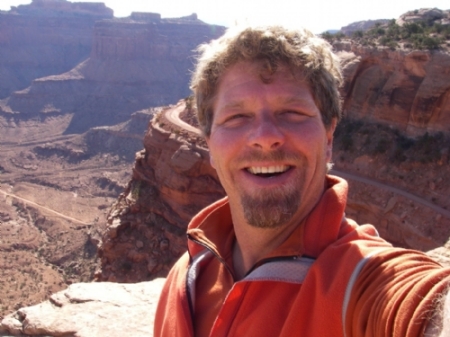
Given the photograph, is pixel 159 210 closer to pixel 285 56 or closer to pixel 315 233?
pixel 285 56

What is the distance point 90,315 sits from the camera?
5.54 meters

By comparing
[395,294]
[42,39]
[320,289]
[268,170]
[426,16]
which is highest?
[426,16]

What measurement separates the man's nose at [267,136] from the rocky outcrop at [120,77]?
3100 inches

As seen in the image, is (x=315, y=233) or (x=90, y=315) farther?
(x=90, y=315)

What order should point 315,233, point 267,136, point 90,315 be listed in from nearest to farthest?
1. point 315,233
2. point 267,136
3. point 90,315

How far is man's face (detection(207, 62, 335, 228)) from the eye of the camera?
2.71m

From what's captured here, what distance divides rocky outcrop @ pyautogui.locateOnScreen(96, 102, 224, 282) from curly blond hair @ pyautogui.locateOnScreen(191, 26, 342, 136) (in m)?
16.5

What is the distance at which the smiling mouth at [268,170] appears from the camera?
276cm

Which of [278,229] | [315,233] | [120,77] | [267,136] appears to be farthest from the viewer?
[120,77]

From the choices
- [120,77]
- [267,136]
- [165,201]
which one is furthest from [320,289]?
[120,77]

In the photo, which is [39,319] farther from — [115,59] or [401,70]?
[115,59]

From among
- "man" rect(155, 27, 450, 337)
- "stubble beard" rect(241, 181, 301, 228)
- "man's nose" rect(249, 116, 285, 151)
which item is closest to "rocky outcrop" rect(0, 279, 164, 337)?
"man" rect(155, 27, 450, 337)

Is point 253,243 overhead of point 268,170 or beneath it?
beneath

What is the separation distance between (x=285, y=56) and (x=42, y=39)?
11611cm
